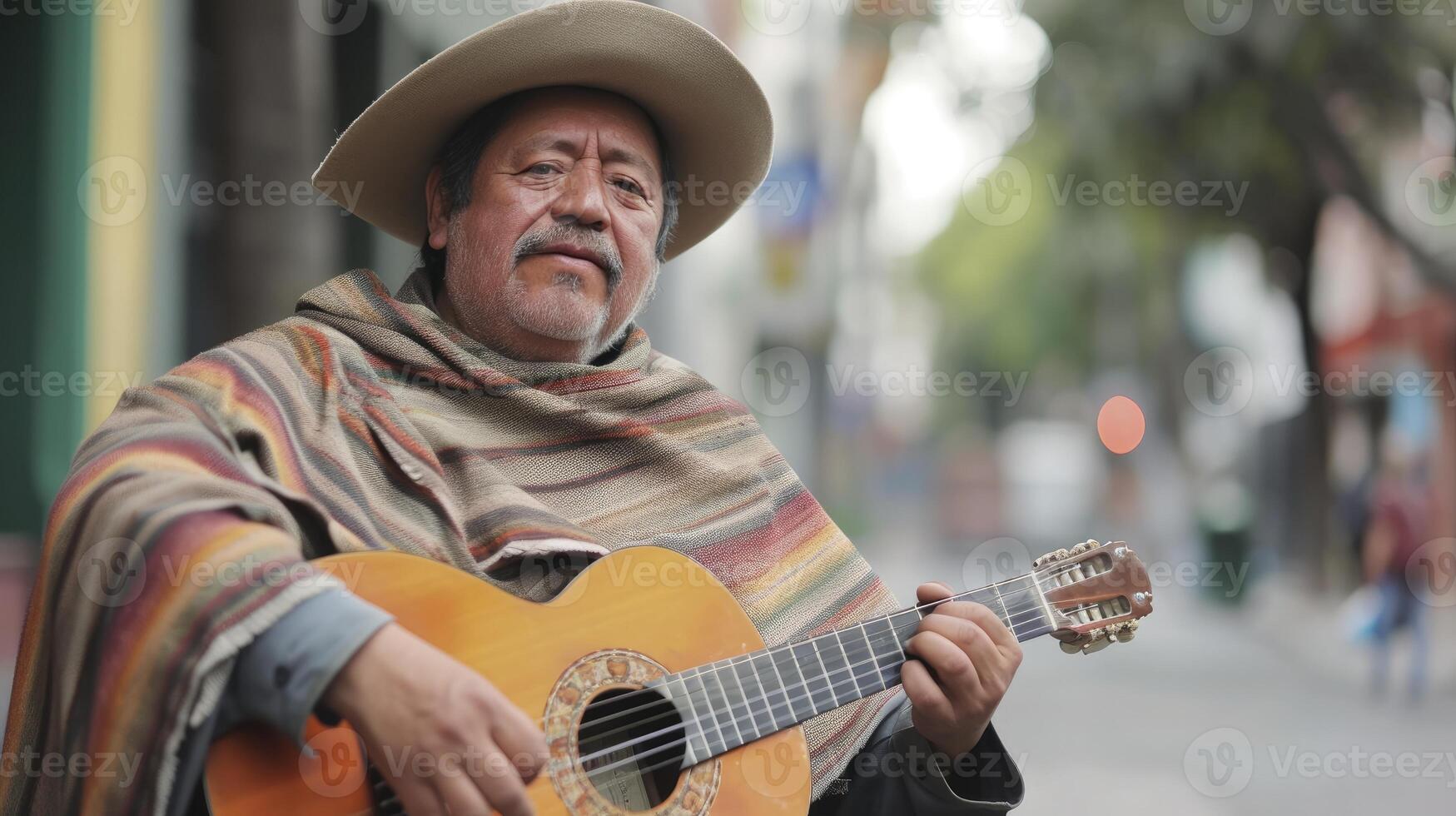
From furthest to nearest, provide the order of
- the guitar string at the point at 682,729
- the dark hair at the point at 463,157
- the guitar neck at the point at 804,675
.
A: the dark hair at the point at 463,157, the guitar neck at the point at 804,675, the guitar string at the point at 682,729

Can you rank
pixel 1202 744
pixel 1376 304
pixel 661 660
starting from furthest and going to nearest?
pixel 1376 304
pixel 1202 744
pixel 661 660

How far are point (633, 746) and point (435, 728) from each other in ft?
1.83

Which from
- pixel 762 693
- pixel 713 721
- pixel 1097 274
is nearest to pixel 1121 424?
pixel 1097 274

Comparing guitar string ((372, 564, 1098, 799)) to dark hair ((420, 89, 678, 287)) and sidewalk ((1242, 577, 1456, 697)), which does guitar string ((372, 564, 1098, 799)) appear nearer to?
dark hair ((420, 89, 678, 287))

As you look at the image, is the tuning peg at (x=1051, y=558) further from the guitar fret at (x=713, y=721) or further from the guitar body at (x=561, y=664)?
the guitar fret at (x=713, y=721)

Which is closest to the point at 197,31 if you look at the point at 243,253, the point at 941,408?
the point at 243,253

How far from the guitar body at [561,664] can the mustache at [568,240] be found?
2.45ft

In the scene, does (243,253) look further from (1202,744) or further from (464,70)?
(1202,744)

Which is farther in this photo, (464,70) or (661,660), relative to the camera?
(464,70)

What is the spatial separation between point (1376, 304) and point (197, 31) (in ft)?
66.8

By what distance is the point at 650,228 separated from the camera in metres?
2.75

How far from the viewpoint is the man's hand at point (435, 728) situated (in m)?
1.57

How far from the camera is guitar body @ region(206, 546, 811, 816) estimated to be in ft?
5.41

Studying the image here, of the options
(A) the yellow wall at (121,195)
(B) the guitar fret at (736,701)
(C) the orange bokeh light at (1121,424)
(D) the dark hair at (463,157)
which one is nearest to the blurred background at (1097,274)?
(A) the yellow wall at (121,195)
